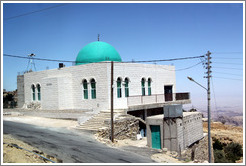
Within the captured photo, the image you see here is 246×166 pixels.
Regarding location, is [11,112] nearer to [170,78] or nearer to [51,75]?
[51,75]

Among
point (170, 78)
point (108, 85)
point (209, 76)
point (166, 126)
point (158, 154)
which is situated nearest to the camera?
point (158, 154)

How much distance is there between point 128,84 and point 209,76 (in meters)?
8.14

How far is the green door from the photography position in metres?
15.3

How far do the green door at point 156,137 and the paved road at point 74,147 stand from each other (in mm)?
2405

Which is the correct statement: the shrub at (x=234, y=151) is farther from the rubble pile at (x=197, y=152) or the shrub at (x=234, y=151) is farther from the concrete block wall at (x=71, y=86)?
the concrete block wall at (x=71, y=86)

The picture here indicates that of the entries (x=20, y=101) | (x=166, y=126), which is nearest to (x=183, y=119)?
(x=166, y=126)

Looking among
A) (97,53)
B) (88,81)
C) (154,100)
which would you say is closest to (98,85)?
(88,81)

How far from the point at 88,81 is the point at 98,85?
1.30 m

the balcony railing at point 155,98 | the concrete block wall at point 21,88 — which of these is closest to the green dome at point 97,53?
the balcony railing at point 155,98

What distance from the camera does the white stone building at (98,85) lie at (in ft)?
69.1

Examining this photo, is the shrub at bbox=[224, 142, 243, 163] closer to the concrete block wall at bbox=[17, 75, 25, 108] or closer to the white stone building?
the white stone building

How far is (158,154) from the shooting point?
1402 cm

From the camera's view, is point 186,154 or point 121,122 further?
point 121,122

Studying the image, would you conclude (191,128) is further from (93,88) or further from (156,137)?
(93,88)
